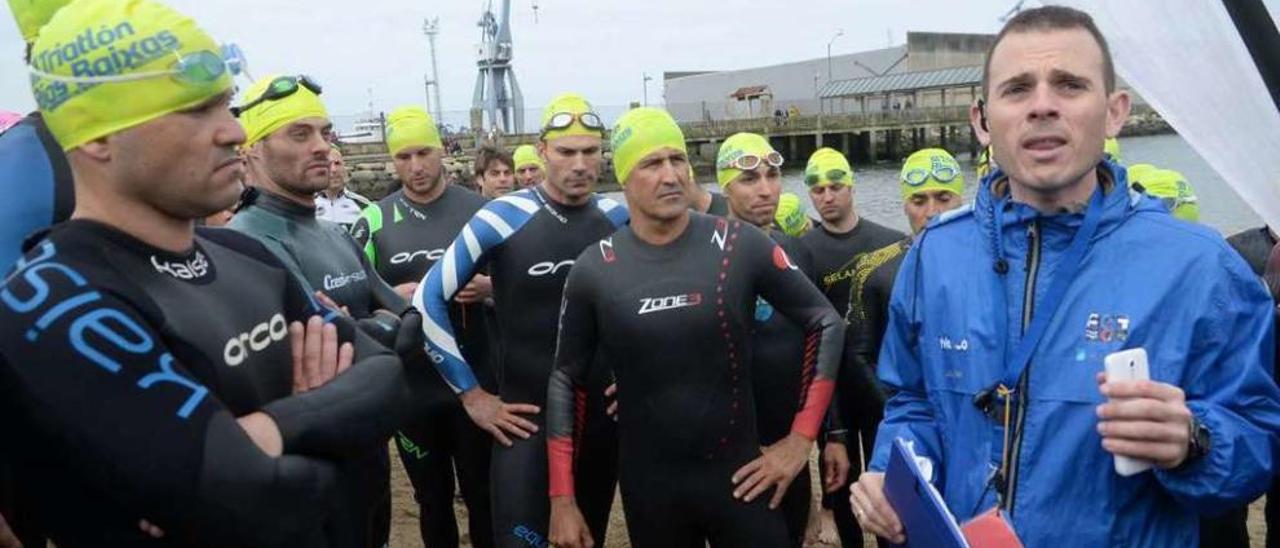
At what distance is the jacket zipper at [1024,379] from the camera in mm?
1941

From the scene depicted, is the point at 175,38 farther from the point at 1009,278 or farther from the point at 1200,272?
the point at 1200,272

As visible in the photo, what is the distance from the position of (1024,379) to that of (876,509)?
45cm

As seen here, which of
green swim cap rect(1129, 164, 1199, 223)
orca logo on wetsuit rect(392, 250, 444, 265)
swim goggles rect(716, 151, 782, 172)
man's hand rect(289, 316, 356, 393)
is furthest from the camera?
orca logo on wetsuit rect(392, 250, 444, 265)

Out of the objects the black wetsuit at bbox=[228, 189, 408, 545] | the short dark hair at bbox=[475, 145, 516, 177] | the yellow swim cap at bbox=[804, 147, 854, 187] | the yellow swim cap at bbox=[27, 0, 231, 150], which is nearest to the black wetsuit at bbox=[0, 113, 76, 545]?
the yellow swim cap at bbox=[27, 0, 231, 150]

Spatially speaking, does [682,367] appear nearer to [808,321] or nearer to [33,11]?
[808,321]

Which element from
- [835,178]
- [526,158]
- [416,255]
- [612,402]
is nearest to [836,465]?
[612,402]

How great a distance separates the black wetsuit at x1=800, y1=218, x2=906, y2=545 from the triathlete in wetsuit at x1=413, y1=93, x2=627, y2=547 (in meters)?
1.39

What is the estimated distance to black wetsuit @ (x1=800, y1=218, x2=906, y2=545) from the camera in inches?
199

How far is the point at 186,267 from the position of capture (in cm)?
196

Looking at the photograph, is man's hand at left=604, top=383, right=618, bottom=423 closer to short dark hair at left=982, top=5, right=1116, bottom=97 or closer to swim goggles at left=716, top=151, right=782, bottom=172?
swim goggles at left=716, top=151, right=782, bottom=172

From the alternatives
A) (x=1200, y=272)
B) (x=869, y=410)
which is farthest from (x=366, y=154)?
(x=1200, y=272)

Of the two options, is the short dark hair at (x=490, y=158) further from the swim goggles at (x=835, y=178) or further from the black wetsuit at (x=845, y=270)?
the black wetsuit at (x=845, y=270)

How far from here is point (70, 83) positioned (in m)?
1.83

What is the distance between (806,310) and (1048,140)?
200 centimetres
